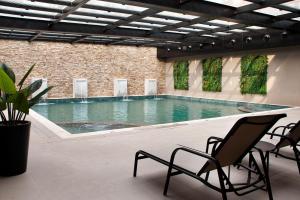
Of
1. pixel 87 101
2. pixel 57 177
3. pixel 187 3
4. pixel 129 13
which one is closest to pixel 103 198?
pixel 57 177

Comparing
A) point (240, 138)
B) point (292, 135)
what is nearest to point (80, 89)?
point (292, 135)

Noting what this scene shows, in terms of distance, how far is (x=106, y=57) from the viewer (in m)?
15.8

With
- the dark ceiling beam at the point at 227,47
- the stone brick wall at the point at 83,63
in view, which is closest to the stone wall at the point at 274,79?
the dark ceiling beam at the point at 227,47

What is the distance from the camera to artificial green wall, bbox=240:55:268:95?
13.0 metres

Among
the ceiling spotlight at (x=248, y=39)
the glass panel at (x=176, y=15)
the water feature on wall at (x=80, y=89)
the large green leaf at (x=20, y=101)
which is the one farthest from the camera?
the water feature on wall at (x=80, y=89)

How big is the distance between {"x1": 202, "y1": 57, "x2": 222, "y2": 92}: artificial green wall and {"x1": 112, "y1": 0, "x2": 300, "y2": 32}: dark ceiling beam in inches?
248

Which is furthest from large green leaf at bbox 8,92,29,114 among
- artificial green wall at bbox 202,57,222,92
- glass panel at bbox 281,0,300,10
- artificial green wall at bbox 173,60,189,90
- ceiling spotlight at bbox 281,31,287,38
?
artificial green wall at bbox 173,60,189,90

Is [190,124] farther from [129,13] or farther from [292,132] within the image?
[129,13]

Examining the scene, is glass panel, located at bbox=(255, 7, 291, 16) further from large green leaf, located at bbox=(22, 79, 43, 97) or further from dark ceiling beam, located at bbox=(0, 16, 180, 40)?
large green leaf, located at bbox=(22, 79, 43, 97)

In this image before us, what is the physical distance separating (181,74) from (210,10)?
10.2 metres

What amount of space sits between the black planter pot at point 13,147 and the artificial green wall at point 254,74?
12.2 meters

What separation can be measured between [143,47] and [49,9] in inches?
374

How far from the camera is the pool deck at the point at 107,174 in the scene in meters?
2.54

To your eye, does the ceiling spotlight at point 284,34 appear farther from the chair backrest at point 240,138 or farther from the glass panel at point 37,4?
the chair backrest at point 240,138
